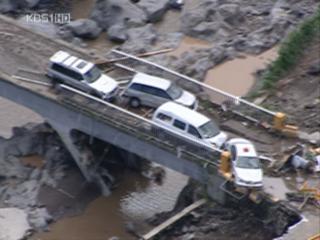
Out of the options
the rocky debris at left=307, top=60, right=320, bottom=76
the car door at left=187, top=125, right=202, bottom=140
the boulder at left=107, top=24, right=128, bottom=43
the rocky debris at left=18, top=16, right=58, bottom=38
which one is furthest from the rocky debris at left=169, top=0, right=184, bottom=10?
the car door at left=187, top=125, right=202, bottom=140

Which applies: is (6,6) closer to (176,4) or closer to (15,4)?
(15,4)

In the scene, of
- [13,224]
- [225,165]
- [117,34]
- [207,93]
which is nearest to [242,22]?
[117,34]

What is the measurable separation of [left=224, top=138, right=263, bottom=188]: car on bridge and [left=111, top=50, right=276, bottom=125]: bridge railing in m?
2.70

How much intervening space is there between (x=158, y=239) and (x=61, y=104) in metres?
6.46

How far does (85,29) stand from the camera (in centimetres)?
5019

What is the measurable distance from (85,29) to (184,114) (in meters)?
14.9

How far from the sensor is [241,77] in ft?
156

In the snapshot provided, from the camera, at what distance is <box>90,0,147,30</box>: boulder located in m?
51.2

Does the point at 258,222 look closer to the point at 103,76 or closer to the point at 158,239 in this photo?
the point at 158,239

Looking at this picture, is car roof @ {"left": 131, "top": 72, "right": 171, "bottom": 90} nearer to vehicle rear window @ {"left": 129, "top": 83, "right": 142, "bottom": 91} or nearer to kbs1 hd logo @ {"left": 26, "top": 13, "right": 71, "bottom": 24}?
vehicle rear window @ {"left": 129, "top": 83, "right": 142, "bottom": 91}

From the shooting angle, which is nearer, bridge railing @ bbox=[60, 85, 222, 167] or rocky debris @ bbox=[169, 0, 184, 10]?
bridge railing @ bbox=[60, 85, 222, 167]

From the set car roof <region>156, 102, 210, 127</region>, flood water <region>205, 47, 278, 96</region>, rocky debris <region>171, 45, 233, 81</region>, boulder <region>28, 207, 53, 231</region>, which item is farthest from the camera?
rocky debris <region>171, 45, 233, 81</region>

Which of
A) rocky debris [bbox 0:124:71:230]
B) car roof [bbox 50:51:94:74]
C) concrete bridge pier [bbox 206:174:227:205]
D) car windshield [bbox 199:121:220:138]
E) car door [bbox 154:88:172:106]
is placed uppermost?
car roof [bbox 50:51:94:74]

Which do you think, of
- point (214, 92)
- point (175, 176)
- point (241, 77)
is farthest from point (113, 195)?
point (241, 77)
